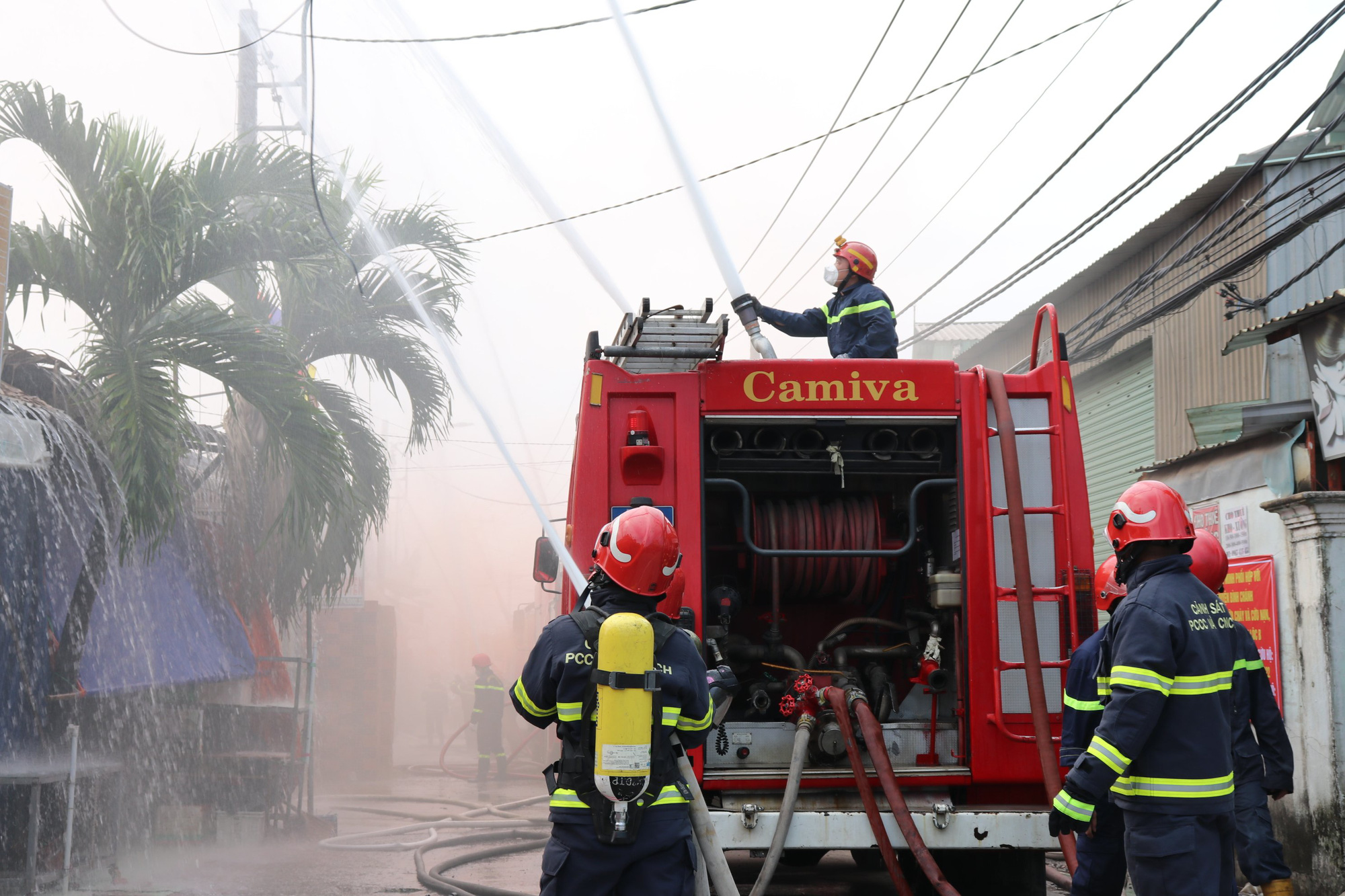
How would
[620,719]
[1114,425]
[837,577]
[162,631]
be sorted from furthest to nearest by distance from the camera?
[1114,425] → [162,631] → [837,577] → [620,719]

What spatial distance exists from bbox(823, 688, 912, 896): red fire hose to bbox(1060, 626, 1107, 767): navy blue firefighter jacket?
79cm

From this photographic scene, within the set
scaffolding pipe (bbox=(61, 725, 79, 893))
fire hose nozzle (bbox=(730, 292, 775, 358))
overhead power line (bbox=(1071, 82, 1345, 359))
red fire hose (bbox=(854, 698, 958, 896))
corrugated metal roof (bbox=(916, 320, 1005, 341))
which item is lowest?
scaffolding pipe (bbox=(61, 725, 79, 893))

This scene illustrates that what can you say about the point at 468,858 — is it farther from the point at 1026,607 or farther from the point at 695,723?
the point at 695,723

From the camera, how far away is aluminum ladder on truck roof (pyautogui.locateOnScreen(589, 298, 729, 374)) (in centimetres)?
476

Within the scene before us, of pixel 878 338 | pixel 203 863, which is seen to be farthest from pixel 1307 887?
pixel 203 863

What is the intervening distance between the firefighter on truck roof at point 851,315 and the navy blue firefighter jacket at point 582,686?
2.82 m

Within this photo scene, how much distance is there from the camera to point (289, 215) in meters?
11.7

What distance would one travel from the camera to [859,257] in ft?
20.7

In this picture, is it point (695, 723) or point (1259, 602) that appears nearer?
point (695, 723)

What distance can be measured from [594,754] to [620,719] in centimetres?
16

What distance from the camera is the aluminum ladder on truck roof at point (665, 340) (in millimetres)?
4758

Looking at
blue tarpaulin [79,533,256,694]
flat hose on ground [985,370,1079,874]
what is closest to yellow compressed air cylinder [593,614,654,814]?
flat hose on ground [985,370,1079,874]

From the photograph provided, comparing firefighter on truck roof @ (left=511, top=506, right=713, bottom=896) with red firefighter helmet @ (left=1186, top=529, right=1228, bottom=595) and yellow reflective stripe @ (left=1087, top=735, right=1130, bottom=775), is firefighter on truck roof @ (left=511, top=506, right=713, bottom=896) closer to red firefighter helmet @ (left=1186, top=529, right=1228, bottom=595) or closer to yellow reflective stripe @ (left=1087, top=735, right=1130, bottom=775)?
yellow reflective stripe @ (left=1087, top=735, right=1130, bottom=775)

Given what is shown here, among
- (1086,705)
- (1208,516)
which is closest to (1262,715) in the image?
(1086,705)
